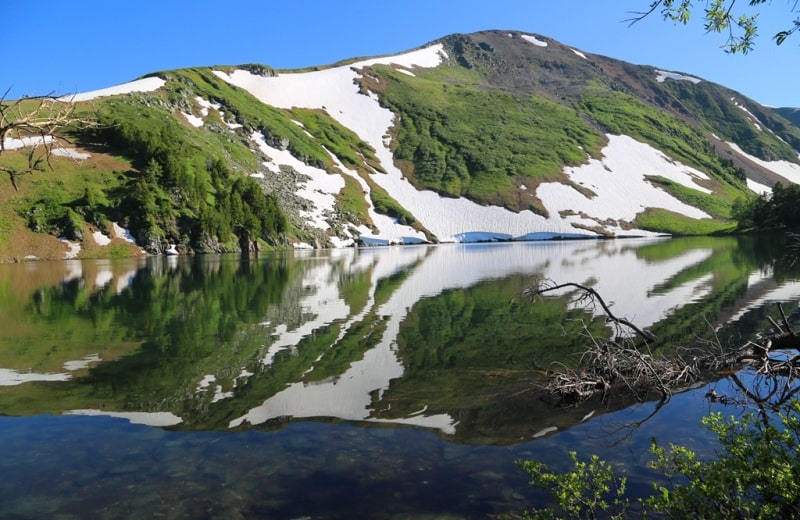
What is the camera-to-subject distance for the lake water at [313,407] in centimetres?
822

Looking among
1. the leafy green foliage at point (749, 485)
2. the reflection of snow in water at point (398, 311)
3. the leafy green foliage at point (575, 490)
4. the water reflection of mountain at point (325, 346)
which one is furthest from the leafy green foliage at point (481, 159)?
the leafy green foliage at point (749, 485)

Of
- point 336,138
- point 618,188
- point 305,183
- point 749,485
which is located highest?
point 336,138

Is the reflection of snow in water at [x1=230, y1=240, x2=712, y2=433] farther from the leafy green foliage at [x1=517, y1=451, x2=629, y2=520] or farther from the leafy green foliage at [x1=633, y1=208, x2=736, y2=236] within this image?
the leafy green foliage at [x1=633, y1=208, x2=736, y2=236]

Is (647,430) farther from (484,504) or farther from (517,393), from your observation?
(484,504)

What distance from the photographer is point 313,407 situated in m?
12.4

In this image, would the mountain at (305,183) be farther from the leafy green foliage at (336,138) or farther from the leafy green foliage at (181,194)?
the leafy green foliage at (336,138)

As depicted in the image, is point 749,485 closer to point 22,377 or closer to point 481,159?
point 22,377

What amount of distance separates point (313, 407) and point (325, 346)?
6528 mm

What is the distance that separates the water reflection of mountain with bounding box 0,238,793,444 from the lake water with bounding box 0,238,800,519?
0.31ft

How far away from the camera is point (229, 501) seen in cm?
796

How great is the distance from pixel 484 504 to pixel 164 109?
5568 inches

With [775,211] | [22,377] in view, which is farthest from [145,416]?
[775,211]

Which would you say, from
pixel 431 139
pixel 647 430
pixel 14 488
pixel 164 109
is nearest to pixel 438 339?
pixel 647 430

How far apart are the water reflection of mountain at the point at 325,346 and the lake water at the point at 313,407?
0.09 meters
